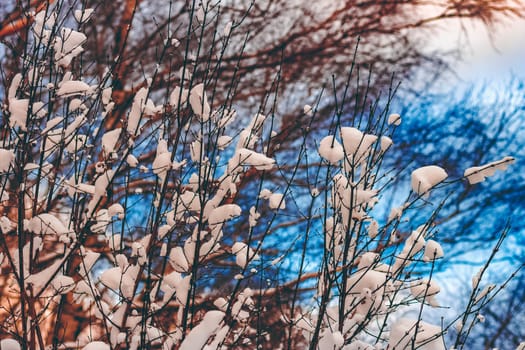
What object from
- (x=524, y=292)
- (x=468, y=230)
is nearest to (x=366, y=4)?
(x=468, y=230)

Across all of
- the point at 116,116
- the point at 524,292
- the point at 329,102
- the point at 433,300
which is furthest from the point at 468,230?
the point at 433,300

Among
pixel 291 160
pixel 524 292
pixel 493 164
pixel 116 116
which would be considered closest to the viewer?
pixel 493 164

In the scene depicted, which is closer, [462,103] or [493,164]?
[493,164]

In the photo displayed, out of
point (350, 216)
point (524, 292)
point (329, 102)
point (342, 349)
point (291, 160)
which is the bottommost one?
point (342, 349)

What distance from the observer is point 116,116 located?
23.6 ft

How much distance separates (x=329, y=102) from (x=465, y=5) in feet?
9.04

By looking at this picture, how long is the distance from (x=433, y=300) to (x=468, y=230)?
689 centimetres

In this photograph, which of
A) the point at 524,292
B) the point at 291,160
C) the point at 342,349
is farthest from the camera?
the point at 524,292

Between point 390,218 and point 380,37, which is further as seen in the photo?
point 380,37

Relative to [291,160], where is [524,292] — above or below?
below

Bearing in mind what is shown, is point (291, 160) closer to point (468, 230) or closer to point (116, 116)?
point (116, 116)

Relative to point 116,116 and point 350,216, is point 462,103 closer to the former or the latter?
point 116,116

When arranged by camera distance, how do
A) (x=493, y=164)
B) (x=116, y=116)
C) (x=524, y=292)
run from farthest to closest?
(x=524, y=292)
(x=116, y=116)
(x=493, y=164)

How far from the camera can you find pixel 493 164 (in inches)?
107
